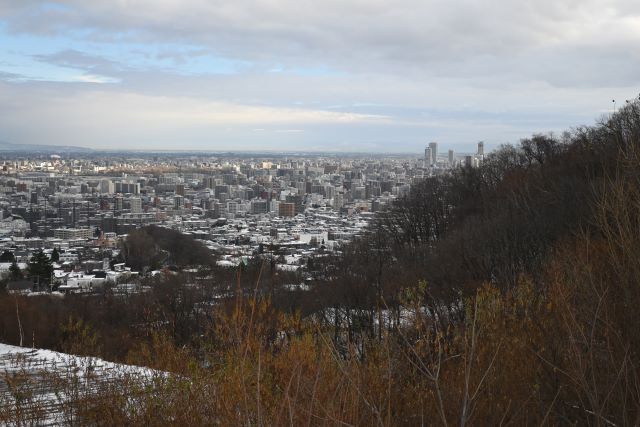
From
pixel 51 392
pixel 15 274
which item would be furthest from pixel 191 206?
pixel 51 392

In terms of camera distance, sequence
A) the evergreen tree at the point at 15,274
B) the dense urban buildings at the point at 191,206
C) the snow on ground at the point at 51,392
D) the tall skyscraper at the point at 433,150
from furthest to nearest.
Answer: the tall skyscraper at the point at 433,150 < the dense urban buildings at the point at 191,206 < the evergreen tree at the point at 15,274 < the snow on ground at the point at 51,392

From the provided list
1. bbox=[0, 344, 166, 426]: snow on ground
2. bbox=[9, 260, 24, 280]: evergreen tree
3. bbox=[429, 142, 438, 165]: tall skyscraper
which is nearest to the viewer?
bbox=[0, 344, 166, 426]: snow on ground

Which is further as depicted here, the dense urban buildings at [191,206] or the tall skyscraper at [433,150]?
the tall skyscraper at [433,150]

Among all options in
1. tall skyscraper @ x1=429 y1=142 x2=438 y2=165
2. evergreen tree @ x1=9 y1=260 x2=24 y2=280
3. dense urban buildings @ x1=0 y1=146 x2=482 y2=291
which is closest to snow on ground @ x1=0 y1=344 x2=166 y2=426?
dense urban buildings @ x1=0 y1=146 x2=482 y2=291

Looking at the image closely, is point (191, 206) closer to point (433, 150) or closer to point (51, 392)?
point (433, 150)

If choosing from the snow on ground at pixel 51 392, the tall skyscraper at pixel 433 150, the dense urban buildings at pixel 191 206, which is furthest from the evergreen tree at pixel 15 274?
the tall skyscraper at pixel 433 150

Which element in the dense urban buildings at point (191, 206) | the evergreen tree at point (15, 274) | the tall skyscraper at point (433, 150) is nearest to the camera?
the evergreen tree at point (15, 274)

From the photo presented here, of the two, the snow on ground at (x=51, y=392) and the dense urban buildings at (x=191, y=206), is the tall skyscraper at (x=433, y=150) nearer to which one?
the dense urban buildings at (x=191, y=206)

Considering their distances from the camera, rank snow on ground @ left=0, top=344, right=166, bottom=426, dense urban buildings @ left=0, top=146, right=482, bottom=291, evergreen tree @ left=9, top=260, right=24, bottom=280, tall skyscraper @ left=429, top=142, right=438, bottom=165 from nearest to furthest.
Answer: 1. snow on ground @ left=0, top=344, right=166, bottom=426
2. evergreen tree @ left=9, top=260, right=24, bottom=280
3. dense urban buildings @ left=0, top=146, right=482, bottom=291
4. tall skyscraper @ left=429, top=142, right=438, bottom=165

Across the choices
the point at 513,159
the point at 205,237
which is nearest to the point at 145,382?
the point at 513,159

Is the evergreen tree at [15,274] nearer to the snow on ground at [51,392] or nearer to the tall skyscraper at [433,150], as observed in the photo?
the snow on ground at [51,392]

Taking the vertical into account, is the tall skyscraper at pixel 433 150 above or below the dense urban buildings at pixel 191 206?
above

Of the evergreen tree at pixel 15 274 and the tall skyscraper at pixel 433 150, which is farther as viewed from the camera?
the tall skyscraper at pixel 433 150

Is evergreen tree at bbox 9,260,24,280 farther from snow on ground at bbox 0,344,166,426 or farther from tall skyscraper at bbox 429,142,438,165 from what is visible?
tall skyscraper at bbox 429,142,438,165
